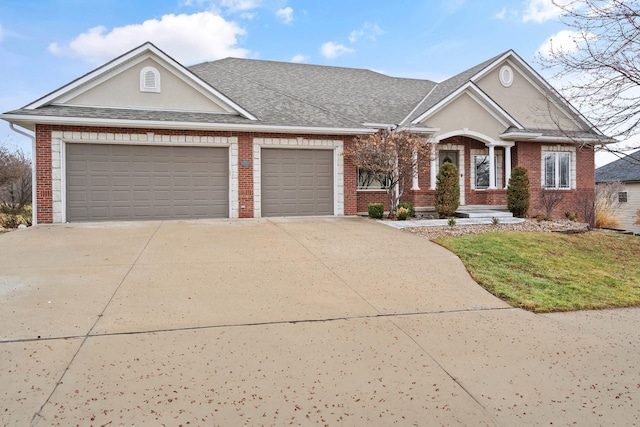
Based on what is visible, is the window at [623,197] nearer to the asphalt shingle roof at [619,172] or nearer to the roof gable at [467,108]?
the asphalt shingle roof at [619,172]

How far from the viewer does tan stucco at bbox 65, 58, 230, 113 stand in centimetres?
1335

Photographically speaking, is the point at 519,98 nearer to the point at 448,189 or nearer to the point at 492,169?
the point at 492,169

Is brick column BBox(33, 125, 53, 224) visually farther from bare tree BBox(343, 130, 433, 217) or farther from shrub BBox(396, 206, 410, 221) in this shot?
shrub BBox(396, 206, 410, 221)

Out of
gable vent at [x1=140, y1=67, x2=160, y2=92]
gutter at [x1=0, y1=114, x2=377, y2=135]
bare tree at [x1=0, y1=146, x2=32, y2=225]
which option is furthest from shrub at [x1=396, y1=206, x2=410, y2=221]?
bare tree at [x1=0, y1=146, x2=32, y2=225]

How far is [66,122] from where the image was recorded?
41.1ft

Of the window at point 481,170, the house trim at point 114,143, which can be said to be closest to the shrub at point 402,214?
the house trim at point 114,143

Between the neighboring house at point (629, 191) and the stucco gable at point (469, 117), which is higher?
the stucco gable at point (469, 117)

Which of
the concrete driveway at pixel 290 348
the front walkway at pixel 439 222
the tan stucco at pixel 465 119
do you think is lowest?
the concrete driveway at pixel 290 348

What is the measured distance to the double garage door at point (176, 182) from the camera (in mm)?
13352

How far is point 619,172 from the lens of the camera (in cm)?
2908

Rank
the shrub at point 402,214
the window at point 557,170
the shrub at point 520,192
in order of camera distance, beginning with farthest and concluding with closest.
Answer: the window at point 557,170, the shrub at point 520,192, the shrub at point 402,214

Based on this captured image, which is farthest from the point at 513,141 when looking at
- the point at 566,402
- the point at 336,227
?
the point at 566,402

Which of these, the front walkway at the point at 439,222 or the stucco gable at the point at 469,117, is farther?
the stucco gable at the point at 469,117

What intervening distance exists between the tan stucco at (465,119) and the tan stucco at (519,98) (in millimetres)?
2187
